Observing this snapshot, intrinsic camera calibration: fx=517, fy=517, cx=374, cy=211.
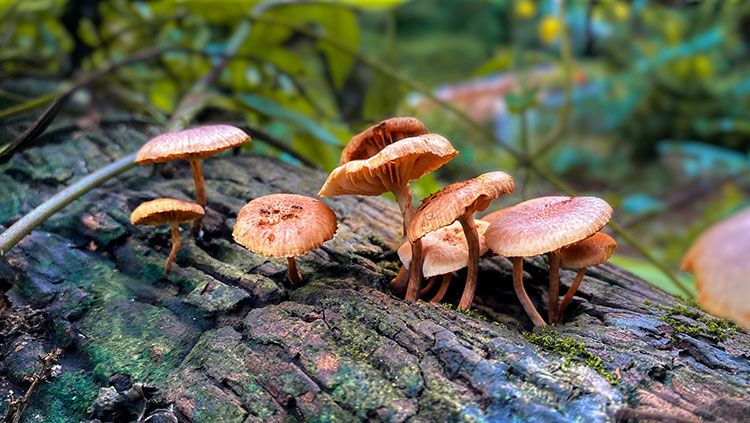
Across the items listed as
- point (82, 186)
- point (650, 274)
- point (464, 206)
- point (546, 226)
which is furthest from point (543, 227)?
point (650, 274)

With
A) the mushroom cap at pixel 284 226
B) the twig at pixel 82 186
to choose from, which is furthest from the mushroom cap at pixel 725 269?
the twig at pixel 82 186

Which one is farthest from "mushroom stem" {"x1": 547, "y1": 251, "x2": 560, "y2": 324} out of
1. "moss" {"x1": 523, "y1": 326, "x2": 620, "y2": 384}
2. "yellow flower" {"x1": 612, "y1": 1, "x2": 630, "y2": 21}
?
"yellow flower" {"x1": 612, "y1": 1, "x2": 630, "y2": 21}

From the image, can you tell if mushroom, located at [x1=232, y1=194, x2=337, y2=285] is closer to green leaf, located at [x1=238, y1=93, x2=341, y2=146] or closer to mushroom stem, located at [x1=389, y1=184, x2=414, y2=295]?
mushroom stem, located at [x1=389, y1=184, x2=414, y2=295]

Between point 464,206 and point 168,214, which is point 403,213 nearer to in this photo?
point 464,206

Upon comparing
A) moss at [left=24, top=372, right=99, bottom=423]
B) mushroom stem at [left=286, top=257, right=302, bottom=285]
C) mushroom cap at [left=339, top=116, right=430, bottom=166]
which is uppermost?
mushroom cap at [left=339, top=116, right=430, bottom=166]

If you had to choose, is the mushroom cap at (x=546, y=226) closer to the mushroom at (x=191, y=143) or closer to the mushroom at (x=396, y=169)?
the mushroom at (x=396, y=169)

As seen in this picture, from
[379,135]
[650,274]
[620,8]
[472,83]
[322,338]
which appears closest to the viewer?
[322,338]

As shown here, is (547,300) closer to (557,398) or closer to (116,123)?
(557,398)
